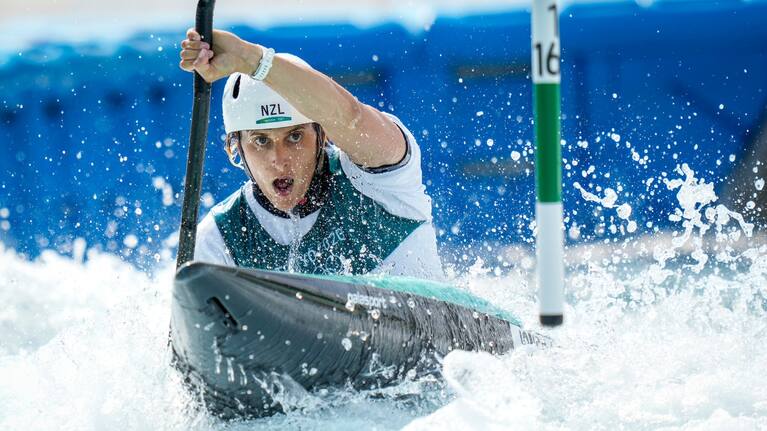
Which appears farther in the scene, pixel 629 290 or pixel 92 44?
pixel 92 44

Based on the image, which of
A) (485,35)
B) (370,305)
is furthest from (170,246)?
(370,305)

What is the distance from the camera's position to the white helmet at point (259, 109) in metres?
3.16

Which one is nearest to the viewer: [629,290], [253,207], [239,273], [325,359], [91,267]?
[239,273]

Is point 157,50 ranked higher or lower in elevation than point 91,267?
higher

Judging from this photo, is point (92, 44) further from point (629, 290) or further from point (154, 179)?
point (629, 290)

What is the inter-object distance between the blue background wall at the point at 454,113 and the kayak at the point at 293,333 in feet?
9.46

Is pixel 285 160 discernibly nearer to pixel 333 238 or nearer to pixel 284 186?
pixel 284 186

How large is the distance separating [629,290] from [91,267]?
9.40 ft

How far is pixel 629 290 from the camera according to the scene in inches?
211

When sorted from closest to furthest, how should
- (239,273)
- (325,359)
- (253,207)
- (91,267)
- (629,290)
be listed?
(239,273), (325,359), (253,207), (629,290), (91,267)

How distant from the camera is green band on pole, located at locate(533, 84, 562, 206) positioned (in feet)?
6.89

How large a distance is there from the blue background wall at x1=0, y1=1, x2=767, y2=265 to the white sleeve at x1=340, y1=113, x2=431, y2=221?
251 cm

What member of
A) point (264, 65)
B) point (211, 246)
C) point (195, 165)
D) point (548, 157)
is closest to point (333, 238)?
point (211, 246)

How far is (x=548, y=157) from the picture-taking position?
6.95 feet
